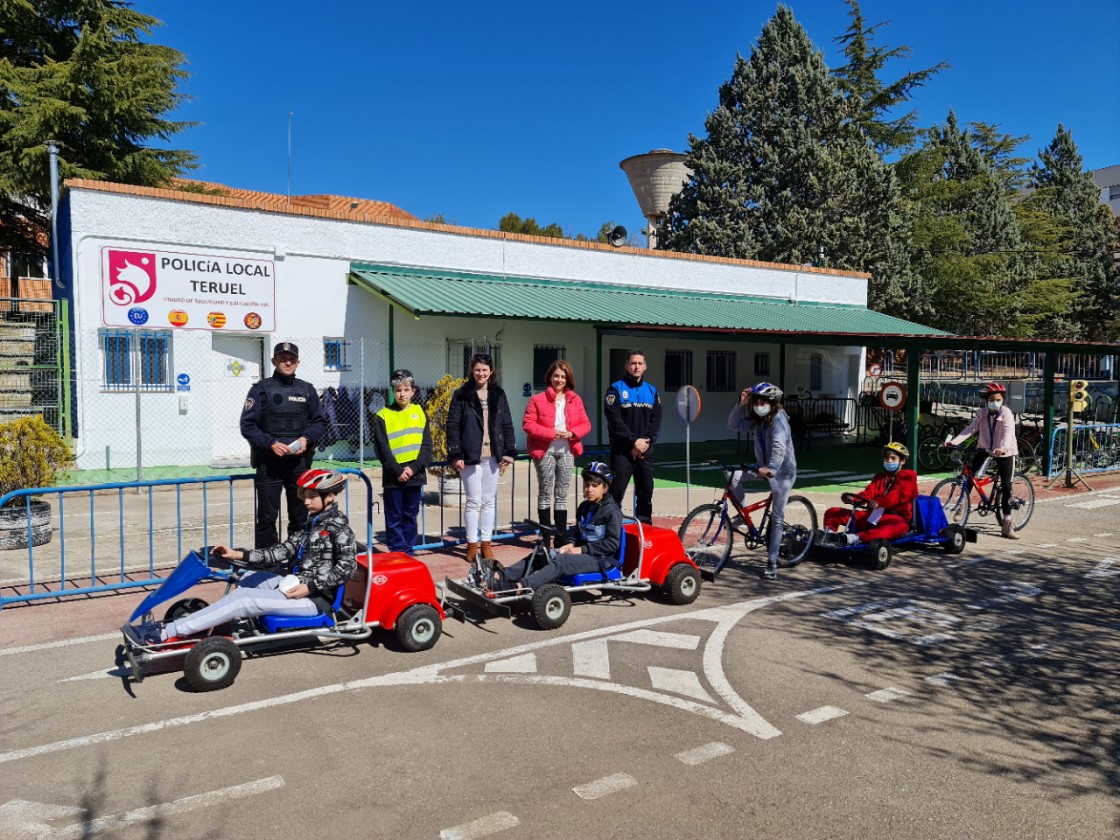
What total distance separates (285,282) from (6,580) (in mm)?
9298

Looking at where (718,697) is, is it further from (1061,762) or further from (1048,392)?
(1048,392)

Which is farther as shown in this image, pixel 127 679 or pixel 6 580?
pixel 6 580

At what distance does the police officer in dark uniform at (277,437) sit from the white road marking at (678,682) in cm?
318

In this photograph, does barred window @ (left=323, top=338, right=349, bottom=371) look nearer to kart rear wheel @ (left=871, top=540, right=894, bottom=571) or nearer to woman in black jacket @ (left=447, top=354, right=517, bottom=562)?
woman in black jacket @ (left=447, top=354, right=517, bottom=562)

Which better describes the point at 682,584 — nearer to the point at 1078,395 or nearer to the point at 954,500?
the point at 954,500

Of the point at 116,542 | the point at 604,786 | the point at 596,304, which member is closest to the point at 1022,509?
the point at 604,786

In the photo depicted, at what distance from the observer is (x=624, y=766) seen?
13.6ft

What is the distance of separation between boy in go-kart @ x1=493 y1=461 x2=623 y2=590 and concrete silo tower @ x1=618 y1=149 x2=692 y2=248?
98.1ft

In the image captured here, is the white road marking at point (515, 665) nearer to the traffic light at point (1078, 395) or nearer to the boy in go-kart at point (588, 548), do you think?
the boy in go-kart at point (588, 548)

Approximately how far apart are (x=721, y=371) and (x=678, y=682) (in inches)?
731

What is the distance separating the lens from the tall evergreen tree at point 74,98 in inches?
821

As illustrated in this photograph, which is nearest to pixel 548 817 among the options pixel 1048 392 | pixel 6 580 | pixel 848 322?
pixel 6 580

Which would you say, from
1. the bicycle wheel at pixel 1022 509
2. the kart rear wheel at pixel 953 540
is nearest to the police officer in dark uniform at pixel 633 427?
the kart rear wheel at pixel 953 540

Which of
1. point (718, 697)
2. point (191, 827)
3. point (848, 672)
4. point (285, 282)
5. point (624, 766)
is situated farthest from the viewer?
point (285, 282)
